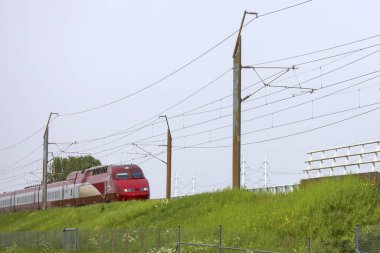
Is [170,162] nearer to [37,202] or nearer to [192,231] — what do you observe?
[192,231]

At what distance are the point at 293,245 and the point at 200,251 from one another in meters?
4.03

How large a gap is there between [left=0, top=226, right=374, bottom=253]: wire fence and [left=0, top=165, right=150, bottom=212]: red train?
14.5 metres

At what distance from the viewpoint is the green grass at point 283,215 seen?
2903cm

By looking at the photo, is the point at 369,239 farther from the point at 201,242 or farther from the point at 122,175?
the point at 122,175

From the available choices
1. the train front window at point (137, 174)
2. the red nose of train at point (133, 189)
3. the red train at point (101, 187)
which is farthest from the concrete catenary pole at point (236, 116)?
the train front window at point (137, 174)

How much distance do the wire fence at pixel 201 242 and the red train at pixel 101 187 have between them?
47.5ft

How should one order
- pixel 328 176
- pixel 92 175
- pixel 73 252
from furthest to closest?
pixel 92 175 → pixel 73 252 → pixel 328 176

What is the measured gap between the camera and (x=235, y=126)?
35.1 meters

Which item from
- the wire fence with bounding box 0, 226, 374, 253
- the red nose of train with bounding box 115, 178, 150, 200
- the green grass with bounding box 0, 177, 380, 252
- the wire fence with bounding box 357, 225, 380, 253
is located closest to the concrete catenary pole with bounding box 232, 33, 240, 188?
the green grass with bounding box 0, 177, 380, 252

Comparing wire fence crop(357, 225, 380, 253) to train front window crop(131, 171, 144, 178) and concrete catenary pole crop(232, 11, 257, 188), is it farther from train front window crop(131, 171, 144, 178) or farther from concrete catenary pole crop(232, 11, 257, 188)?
train front window crop(131, 171, 144, 178)

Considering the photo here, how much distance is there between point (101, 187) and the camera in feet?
196

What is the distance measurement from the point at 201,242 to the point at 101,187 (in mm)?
30314

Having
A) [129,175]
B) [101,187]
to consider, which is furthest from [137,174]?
[101,187]

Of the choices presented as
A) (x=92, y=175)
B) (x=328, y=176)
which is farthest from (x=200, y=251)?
(x=92, y=175)
